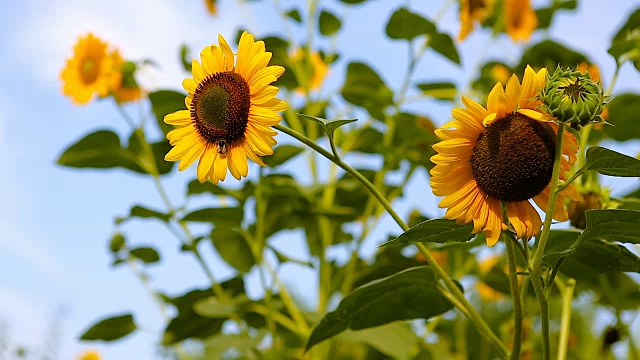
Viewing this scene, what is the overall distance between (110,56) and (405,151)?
1.73ft

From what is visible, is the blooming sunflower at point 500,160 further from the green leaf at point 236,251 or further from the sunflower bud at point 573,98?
the green leaf at point 236,251

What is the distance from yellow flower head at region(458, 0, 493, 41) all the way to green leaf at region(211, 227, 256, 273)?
20.3 inches

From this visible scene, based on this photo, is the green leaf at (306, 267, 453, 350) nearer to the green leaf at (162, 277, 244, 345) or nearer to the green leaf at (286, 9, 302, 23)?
the green leaf at (162, 277, 244, 345)

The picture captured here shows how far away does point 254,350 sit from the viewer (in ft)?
3.30

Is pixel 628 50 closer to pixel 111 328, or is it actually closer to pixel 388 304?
pixel 388 304

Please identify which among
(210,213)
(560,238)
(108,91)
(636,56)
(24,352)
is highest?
(108,91)

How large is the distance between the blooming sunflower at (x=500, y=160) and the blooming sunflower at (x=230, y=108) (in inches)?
5.3

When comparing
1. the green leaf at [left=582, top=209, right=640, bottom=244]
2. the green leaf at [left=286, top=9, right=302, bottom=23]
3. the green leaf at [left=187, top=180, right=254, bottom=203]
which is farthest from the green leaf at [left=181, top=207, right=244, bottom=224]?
the green leaf at [left=582, top=209, right=640, bottom=244]

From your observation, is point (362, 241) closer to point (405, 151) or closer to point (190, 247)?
point (405, 151)

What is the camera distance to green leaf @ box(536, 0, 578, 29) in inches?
59.9

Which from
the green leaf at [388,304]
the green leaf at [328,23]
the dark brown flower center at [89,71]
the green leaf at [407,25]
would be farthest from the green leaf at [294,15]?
the green leaf at [388,304]

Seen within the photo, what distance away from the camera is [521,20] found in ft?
5.00

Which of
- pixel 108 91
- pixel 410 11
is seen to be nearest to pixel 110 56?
pixel 108 91

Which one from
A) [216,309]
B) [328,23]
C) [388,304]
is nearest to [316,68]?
[328,23]
